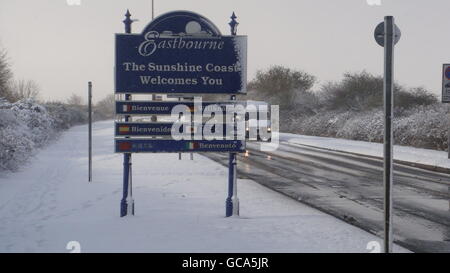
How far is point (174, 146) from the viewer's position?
9.36 meters

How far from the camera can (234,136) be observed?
9.41 meters

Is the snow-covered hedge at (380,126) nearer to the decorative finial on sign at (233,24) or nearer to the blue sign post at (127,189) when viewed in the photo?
the decorative finial on sign at (233,24)

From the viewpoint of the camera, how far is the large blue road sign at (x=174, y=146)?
919 cm

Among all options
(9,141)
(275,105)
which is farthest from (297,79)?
(9,141)

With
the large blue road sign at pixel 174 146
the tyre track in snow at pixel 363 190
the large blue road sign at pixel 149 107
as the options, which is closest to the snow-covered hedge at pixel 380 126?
the tyre track in snow at pixel 363 190

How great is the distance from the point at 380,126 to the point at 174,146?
2304cm

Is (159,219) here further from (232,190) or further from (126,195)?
(232,190)

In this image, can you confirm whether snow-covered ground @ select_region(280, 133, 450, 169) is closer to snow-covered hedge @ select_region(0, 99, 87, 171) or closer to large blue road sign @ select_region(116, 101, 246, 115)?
large blue road sign @ select_region(116, 101, 246, 115)

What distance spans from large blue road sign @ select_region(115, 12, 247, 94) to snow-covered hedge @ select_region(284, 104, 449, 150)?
57.9ft

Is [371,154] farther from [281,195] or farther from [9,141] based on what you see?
[9,141]

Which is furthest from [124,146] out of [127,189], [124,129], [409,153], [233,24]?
[409,153]

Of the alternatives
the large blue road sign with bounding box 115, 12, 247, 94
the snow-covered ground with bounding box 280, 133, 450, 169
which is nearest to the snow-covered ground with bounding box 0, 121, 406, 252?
the large blue road sign with bounding box 115, 12, 247, 94

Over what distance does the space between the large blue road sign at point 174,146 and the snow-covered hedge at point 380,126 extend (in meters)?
17.5

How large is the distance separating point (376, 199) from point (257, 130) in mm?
22827
